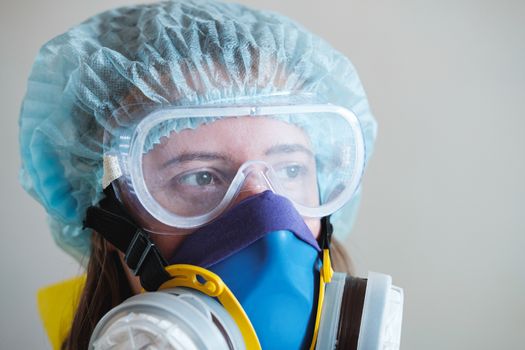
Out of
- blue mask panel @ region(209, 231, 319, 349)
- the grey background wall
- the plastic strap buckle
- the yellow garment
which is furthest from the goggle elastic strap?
the grey background wall

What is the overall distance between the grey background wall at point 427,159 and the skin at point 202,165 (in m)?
0.69

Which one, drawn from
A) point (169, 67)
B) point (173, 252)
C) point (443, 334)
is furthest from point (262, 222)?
point (443, 334)

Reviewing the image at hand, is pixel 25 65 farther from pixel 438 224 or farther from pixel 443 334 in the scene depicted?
pixel 443 334

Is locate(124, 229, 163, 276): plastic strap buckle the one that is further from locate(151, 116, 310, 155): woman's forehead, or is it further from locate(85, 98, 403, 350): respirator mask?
locate(151, 116, 310, 155): woman's forehead

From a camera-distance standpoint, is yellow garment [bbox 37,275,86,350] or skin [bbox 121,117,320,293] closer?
skin [bbox 121,117,320,293]

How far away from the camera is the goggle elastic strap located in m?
0.91

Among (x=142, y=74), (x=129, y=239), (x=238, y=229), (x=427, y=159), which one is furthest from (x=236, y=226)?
(x=427, y=159)

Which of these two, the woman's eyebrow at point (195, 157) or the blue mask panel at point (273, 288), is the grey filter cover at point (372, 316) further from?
the woman's eyebrow at point (195, 157)

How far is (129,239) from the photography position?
0.96 m

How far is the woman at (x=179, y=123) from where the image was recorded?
0.92m

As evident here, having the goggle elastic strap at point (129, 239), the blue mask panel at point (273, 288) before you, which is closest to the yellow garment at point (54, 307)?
the goggle elastic strap at point (129, 239)

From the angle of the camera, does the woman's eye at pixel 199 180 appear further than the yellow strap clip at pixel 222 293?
Yes

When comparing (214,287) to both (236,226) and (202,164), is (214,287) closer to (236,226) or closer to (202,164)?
(236,226)

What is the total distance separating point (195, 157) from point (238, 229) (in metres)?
0.16
